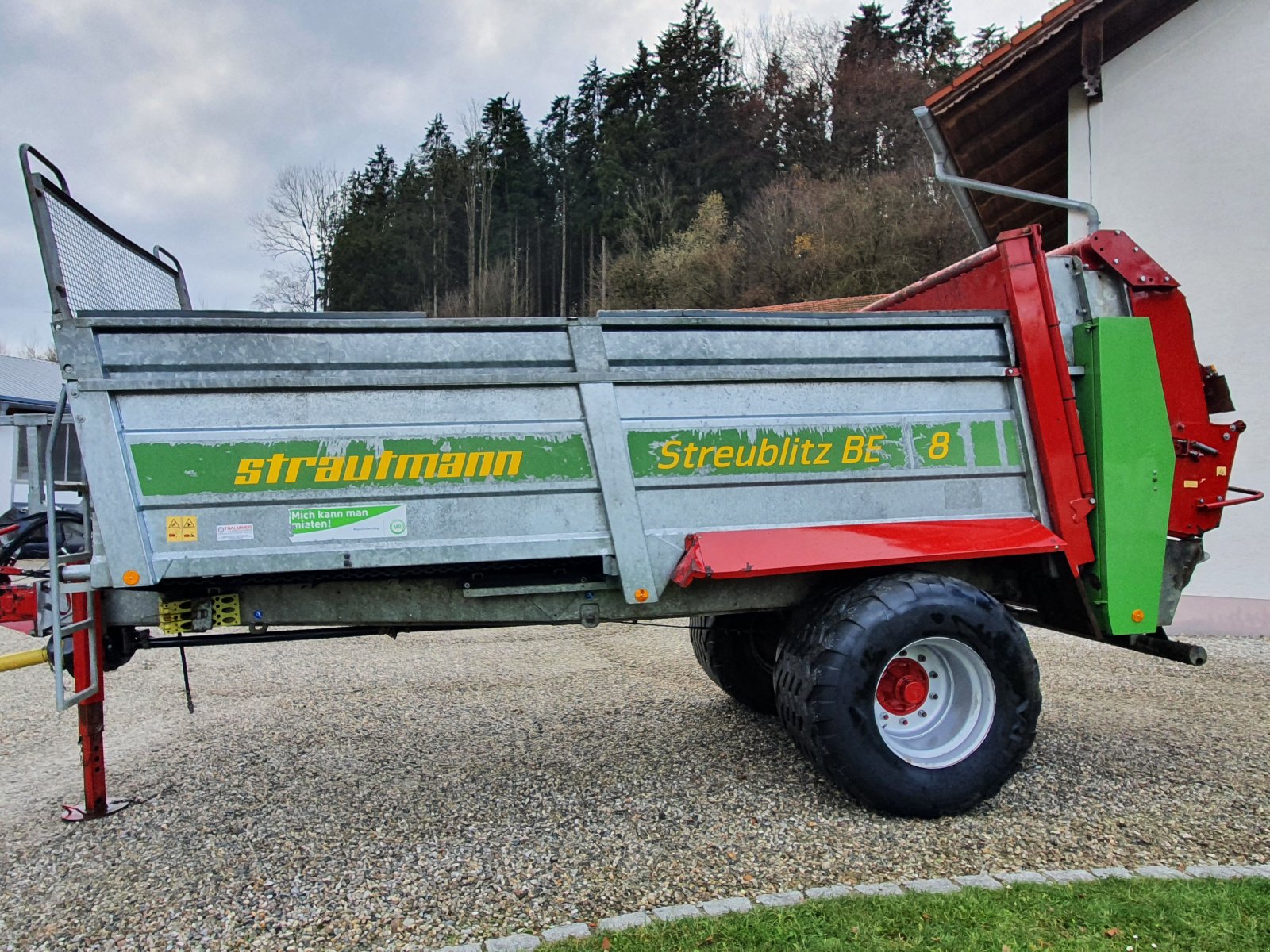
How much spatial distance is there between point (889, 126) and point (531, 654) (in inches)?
1035

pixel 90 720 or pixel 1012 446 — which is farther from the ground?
pixel 1012 446

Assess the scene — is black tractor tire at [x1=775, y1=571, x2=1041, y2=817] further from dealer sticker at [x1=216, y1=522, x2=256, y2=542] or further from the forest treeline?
the forest treeline

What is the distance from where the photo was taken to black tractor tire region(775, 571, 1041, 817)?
11.0 ft

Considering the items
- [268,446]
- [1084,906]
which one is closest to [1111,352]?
[1084,906]

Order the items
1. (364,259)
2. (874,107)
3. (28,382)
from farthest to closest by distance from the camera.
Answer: (364,259) → (874,107) → (28,382)

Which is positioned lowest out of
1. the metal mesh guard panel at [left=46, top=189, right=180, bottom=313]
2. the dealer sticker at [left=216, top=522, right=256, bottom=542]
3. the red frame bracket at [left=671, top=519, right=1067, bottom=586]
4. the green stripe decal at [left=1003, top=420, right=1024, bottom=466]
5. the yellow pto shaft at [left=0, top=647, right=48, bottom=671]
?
the yellow pto shaft at [left=0, top=647, right=48, bottom=671]

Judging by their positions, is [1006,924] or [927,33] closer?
[1006,924]

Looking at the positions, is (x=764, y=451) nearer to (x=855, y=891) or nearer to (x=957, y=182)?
(x=855, y=891)

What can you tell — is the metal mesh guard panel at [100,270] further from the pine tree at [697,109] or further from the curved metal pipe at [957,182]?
the pine tree at [697,109]

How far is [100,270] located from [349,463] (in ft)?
4.99

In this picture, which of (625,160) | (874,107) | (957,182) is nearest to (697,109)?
(625,160)

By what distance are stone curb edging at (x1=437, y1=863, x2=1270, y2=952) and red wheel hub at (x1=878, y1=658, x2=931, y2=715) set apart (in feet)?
2.60

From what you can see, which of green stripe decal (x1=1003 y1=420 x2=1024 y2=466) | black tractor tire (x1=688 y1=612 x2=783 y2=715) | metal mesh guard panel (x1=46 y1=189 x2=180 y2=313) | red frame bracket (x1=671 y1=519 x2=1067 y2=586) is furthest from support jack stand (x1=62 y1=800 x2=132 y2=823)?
green stripe decal (x1=1003 y1=420 x2=1024 y2=466)

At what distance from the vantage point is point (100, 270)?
11.7 ft
